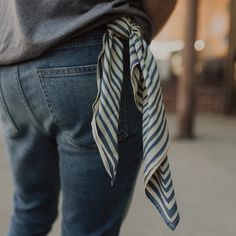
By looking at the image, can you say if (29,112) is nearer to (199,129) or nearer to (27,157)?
(27,157)

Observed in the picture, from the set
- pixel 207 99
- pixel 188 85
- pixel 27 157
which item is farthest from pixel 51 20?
pixel 207 99

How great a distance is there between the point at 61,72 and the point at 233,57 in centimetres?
508

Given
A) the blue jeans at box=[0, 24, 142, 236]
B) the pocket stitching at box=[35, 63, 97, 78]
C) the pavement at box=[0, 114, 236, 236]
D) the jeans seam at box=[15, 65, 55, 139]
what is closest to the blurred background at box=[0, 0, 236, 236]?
the pavement at box=[0, 114, 236, 236]

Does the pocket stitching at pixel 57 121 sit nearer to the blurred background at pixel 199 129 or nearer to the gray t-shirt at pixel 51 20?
the gray t-shirt at pixel 51 20

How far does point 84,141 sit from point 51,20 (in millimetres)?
281

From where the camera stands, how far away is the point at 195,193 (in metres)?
3.11

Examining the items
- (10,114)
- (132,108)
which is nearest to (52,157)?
(10,114)

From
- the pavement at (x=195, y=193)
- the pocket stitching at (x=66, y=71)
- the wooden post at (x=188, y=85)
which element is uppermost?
the pocket stitching at (x=66, y=71)

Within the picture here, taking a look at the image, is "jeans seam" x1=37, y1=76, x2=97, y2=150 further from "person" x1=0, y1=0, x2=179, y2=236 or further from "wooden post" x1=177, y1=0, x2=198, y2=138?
"wooden post" x1=177, y1=0, x2=198, y2=138

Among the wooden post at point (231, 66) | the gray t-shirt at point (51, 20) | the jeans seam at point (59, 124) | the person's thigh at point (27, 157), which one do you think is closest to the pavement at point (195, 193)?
the wooden post at point (231, 66)

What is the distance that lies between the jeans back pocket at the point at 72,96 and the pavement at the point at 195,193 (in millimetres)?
1619

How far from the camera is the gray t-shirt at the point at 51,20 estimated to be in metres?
0.97

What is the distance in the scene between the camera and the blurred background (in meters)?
2.71

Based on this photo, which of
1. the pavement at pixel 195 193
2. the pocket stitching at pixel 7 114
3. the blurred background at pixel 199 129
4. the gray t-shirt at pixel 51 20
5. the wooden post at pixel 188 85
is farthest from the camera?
the wooden post at pixel 188 85
